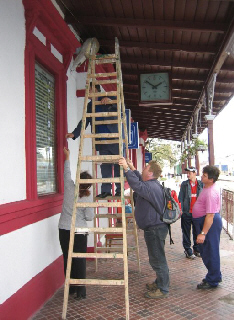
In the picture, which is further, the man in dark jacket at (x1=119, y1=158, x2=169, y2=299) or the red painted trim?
the man in dark jacket at (x1=119, y1=158, x2=169, y2=299)

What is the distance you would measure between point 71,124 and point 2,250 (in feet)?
9.29

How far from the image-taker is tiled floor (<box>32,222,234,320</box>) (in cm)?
357

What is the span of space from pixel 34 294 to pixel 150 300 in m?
1.42

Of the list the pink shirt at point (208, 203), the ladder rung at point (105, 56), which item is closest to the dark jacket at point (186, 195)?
the pink shirt at point (208, 203)

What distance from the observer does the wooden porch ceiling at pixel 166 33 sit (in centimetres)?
485

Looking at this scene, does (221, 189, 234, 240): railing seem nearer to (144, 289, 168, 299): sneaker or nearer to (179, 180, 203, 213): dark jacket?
(179, 180, 203, 213): dark jacket

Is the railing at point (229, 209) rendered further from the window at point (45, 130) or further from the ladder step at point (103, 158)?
the ladder step at point (103, 158)

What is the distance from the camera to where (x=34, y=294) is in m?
3.57

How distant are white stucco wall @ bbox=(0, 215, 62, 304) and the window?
20.3 inches

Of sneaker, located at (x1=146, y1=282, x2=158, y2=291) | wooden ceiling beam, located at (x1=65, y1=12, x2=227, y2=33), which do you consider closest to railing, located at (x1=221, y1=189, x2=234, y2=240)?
sneaker, located at (x1=146, y1=282, x2=158, y2=291)

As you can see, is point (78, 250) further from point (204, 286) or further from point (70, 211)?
point (204, 286)

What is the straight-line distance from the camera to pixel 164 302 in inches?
155

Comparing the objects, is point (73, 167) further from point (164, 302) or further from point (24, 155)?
point (164, 302)

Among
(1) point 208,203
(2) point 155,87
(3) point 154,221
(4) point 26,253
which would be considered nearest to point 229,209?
(2) point 155,87
